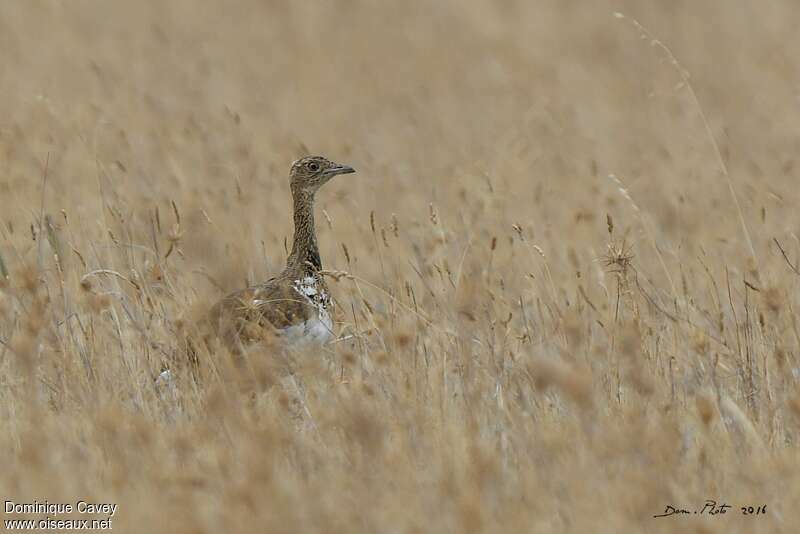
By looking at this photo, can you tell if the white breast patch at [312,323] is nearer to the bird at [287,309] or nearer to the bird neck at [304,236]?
the bird at [287,309]

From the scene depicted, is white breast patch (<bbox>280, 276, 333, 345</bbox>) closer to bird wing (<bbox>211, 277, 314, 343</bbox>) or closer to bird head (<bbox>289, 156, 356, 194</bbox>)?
bird wing (<bbox>211, 277, 314, 343</bbox>)

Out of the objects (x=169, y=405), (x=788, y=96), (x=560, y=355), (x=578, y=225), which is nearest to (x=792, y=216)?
(x=578, y=225)

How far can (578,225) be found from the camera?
8.92 meters

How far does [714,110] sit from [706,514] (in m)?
8.42

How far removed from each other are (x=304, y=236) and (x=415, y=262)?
152cm

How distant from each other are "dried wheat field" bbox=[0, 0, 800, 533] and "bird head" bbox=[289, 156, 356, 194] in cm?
38

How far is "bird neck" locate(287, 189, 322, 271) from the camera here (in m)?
6.64

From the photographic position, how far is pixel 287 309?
19.5 ft

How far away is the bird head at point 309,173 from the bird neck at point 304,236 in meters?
0.04
